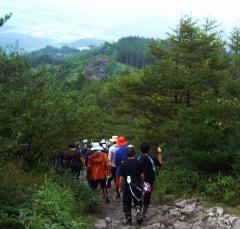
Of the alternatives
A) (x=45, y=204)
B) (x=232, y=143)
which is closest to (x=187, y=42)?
(x=232, y=143)

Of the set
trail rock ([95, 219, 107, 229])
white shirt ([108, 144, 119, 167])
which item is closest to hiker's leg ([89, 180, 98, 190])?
white shirt ([108, 144, 119, 167])

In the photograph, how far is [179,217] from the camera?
10625 mm

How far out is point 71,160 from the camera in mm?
13062

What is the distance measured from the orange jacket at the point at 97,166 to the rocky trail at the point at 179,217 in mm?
799

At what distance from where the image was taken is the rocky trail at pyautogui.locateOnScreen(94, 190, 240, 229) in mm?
9688

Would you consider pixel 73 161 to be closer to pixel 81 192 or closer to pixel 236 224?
pixel 81 192

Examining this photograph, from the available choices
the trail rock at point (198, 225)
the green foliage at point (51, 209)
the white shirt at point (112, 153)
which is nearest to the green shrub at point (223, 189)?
the trail rock at point (198, 225)

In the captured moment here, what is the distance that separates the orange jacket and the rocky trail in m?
0.80

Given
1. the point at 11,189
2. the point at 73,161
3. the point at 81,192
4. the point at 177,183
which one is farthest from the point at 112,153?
the point at 11,189

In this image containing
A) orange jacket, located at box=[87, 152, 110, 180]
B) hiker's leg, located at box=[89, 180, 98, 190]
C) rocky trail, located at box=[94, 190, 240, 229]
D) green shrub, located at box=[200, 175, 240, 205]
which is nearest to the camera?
rocky trail, located at box=[94, 190, 240, 229]

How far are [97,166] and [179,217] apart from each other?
8.46 feet

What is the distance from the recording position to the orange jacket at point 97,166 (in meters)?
12.0

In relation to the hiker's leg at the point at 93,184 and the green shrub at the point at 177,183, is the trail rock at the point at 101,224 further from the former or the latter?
the green shrub at the point at 177,183

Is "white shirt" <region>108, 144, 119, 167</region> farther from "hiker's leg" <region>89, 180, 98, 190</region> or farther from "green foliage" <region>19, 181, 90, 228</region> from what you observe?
"green foliage" <region>19, 181, 90, 228</region>
